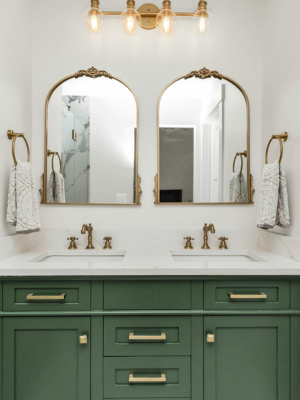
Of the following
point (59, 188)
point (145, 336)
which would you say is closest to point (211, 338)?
point (145, 336)

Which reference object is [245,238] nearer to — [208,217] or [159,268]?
[208,217]

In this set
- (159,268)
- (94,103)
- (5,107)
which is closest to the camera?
(159,268)

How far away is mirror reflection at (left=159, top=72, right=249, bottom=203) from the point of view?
1880mm

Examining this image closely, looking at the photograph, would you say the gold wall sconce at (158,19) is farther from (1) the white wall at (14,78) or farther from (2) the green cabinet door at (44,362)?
(2) the green cabinet door at (44,362)

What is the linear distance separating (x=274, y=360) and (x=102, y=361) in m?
0.80

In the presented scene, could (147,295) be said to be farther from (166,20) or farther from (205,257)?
(166,20)

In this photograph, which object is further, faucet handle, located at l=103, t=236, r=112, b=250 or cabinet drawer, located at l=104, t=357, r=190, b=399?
faucet handle, located at l=103, t=236, r=112, b=250

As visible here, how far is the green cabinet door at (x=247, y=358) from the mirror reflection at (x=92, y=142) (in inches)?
36.8

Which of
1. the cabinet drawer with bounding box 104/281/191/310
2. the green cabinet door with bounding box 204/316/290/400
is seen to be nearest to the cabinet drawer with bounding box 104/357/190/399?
the green cabinet door with bounding box 204/316/290/400

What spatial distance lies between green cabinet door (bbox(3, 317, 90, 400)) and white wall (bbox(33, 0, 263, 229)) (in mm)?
693

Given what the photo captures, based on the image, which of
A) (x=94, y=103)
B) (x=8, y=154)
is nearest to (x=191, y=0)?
(x=94, y=103)

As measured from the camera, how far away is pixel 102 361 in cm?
134

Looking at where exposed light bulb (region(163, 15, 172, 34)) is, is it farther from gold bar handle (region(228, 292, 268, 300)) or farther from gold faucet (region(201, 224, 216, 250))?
gold bar handle (region(228, 292, 268, 300))

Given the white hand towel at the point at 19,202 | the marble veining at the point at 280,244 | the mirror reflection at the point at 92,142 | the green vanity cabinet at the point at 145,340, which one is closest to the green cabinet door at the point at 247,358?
the green vanity cabinet at the point at 145,340
